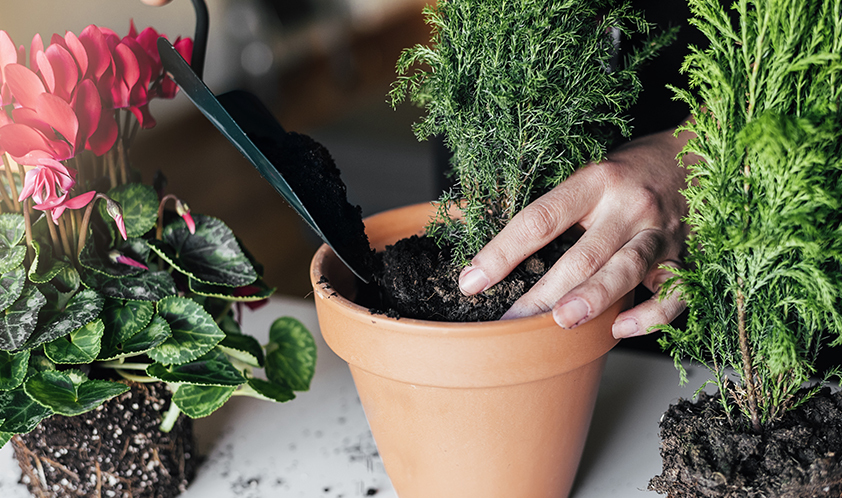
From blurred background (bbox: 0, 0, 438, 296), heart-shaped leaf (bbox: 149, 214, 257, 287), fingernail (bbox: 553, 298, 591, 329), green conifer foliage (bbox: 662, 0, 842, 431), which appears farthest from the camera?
blurred background (bbox: 0, 0, 438, 296)

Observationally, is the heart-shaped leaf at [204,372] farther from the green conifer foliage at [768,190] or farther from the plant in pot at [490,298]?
the green conifer foliage at [768,190]

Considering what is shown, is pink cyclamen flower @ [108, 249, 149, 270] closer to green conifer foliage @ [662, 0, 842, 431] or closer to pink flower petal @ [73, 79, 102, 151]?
pink flower petal @ [73, 79, 102, 151]

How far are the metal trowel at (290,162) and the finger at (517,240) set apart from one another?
15cm

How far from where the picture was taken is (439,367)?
1.96 ft

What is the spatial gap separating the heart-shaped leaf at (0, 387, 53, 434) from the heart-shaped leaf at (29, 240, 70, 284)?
0.13 meters

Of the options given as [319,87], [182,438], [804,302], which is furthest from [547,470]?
[319,87]

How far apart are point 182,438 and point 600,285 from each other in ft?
1.90

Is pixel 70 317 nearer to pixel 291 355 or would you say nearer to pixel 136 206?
pixel 136 206

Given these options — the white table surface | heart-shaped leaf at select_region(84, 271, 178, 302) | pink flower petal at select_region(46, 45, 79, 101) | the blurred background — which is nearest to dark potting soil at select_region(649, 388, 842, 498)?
the white table surface

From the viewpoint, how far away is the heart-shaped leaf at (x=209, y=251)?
2.61 feet

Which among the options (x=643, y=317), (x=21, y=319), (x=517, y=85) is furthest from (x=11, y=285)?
(x=643, y=317)

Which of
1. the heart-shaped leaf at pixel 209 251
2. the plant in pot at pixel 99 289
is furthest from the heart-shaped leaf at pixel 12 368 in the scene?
the heart-shaped leaf at pixel 209 251

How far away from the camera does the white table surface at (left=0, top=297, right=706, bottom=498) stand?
0.79 metres

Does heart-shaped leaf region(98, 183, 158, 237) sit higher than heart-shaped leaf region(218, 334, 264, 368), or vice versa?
heart-shaped leaf region(98, 183, 158, 237)
